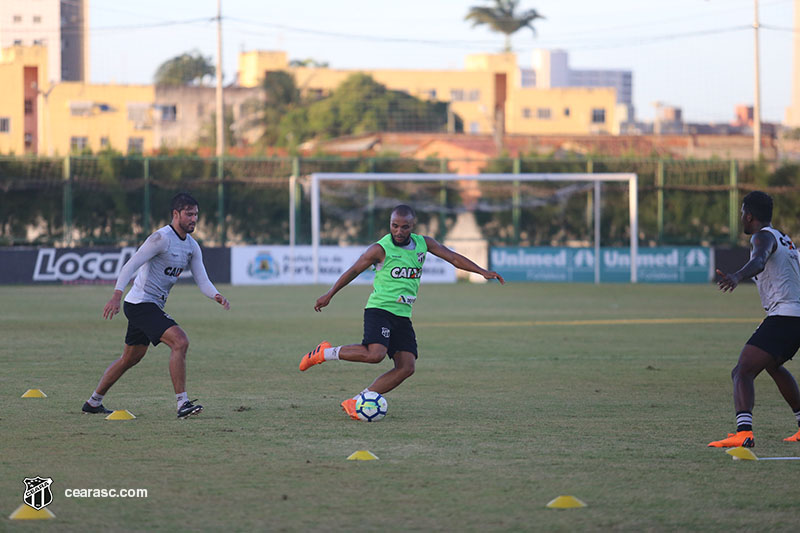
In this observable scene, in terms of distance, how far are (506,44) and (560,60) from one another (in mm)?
81444

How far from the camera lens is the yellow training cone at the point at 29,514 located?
6.19 metres

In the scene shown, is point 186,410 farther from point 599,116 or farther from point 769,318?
point 599,116

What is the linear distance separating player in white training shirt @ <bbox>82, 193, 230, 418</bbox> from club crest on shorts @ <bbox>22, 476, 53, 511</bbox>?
2.74 meters

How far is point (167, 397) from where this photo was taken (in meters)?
11.2

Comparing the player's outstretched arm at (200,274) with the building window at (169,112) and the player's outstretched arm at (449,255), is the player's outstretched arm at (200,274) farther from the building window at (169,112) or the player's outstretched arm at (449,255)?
the building window at (169,112)

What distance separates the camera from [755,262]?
827 cm

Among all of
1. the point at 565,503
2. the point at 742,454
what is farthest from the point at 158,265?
the point at 742,454

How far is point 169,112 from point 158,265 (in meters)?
71.4

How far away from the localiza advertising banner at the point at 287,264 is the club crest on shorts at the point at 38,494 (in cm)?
2743

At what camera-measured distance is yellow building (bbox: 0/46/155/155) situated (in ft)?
218

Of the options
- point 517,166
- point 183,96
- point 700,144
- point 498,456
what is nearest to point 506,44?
point 700,144

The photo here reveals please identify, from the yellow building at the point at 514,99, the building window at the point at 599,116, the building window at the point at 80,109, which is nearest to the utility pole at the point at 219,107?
the building window at the point at 80,109

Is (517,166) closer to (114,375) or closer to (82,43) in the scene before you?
(82,43)

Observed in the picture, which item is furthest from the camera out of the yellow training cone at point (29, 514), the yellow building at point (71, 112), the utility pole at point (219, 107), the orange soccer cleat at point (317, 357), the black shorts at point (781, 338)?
the yellow building at point (71, 112)
